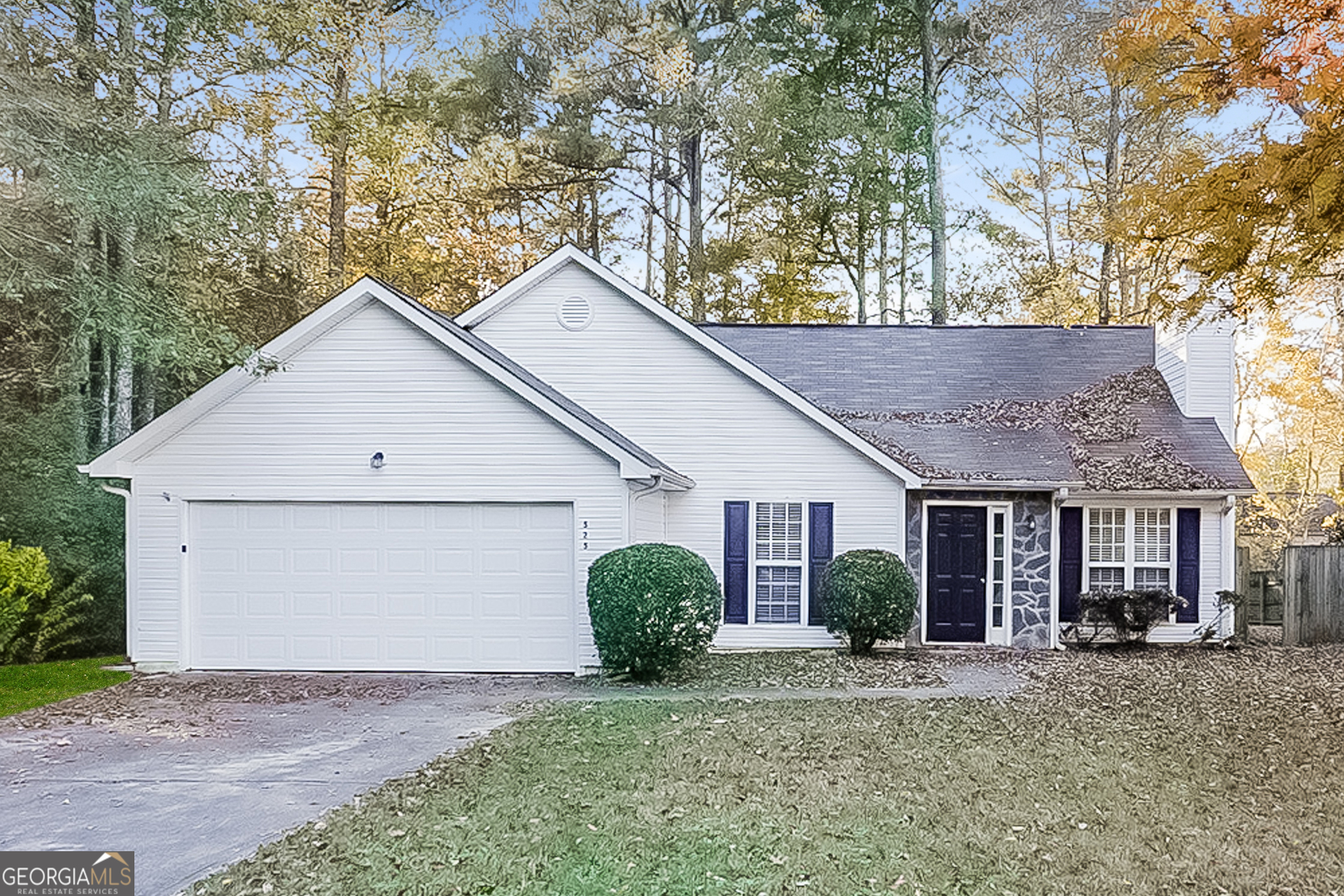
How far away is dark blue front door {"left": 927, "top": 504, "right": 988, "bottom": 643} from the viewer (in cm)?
1469

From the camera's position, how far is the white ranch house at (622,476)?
483 inches

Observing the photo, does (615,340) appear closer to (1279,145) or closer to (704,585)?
(704,585)

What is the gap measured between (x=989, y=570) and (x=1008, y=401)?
3030 millimetres

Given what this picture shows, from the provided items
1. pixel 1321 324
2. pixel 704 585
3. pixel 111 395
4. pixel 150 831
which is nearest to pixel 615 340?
pixel 704 585

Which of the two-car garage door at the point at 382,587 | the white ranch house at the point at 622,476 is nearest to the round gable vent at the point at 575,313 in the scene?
the white ranch house at the point at 622,476

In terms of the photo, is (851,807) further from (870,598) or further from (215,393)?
(215,393)

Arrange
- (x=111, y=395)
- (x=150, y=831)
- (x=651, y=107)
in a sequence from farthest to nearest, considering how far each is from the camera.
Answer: (x=651, y=107)
(x=111, y=395)
(x=150, y=831)

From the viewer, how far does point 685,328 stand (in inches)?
573

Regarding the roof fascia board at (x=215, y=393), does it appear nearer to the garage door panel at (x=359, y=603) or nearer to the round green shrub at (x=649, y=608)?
the garage door panel at (x=359, y=603)

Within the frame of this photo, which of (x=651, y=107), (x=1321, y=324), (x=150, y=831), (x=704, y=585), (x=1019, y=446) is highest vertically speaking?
(x=651, y=107)

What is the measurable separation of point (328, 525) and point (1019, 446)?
9.17 meters

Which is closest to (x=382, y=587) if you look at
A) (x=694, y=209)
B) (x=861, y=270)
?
(x=694, y=209)

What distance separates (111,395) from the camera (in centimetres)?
1633

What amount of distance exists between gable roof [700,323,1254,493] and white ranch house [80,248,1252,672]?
0.05 metres
